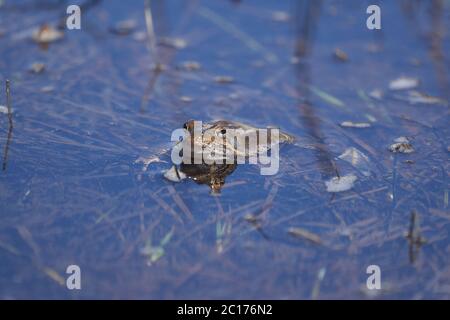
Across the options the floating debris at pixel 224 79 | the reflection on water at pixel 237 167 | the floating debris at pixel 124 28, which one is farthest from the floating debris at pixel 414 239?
the floating debris at pixel 124 28

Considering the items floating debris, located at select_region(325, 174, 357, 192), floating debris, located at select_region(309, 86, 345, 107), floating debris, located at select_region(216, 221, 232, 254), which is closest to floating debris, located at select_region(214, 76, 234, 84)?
floating debris, located at select_region(309, 86, 345, 107)

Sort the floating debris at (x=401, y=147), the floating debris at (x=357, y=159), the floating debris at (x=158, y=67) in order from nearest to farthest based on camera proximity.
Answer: the floating debris at (x=357, y=159) < the floating debris at (x=401, y=147) < the floating debris at (x=158, y=67)

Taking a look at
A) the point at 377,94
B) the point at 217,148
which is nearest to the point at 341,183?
the point at 217,148

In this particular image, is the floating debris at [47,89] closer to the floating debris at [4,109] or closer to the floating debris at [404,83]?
the floating debris at [4,109]

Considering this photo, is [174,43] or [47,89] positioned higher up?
[174,43]

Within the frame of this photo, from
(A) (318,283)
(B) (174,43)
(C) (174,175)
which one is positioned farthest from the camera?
(B) (174,43)

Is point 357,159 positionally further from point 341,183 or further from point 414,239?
point 414,239

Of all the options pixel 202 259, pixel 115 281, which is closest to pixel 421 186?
pixel 202 259
